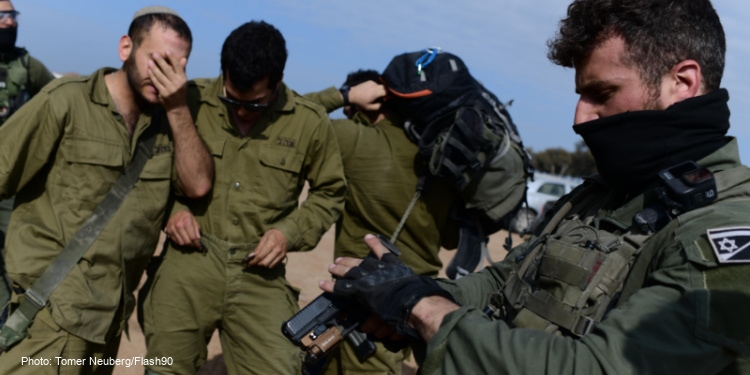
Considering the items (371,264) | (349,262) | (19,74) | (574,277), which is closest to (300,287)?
(19,74)

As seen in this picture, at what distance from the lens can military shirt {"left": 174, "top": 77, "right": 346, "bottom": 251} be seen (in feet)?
12.9

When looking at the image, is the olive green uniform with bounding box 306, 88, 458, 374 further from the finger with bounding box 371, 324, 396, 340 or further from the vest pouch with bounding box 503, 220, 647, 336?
the vest pouch with bounding box 503, 220, 647, 336

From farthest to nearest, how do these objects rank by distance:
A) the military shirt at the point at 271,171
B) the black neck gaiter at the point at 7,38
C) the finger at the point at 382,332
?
the black neck gaiter at the point at 7,38, the military shirt at the point at 271,171, the finger at the point at 382,332

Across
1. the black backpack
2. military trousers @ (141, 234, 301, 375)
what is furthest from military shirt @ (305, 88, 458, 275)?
military trousers @ (141, 234, 301, 375)

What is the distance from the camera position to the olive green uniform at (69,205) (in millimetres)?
3330

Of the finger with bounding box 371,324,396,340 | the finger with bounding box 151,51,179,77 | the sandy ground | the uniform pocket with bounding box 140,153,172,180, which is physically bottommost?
the sandy ground

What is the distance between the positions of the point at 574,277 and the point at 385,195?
2.58 meters

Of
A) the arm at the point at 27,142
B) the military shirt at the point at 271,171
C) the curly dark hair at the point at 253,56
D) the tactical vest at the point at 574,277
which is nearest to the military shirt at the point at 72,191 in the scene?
the arm at the point at 27,142

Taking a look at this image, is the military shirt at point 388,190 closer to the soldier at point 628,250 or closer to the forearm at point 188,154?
the forearm at point 188,154

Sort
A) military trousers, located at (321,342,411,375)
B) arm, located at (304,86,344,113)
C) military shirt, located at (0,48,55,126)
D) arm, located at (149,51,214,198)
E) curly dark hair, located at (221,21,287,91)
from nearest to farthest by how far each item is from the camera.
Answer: arm, located at (149,51,214,198)
curly dark hair, located at (221,21,287,91)
military trousers, located at (321,342,411,375)
arm, located at (304,86,344,113)
military shirt, located at (0,48,55,126)

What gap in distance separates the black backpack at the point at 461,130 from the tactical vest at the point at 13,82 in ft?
10.7

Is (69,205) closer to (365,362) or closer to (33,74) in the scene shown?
(365,362)

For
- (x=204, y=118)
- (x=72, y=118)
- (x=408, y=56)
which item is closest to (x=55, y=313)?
(x=72, y=118)

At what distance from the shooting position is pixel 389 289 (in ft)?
6.84
